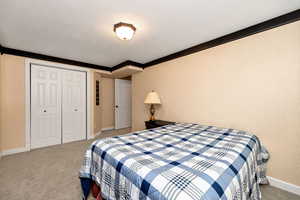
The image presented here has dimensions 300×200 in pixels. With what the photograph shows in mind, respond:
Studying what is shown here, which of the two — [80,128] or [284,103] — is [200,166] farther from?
[80,128]

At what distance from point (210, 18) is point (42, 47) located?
10.4 feet

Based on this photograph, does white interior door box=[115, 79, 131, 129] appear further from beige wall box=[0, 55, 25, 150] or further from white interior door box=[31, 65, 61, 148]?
beige wall box=[0, 55, 25, 150]

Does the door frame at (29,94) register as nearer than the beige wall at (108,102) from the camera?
Yes

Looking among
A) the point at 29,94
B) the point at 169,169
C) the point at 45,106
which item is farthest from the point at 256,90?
the point at 29,94

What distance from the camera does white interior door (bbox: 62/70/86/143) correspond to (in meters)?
3.42

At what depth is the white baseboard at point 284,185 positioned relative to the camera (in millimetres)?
1587

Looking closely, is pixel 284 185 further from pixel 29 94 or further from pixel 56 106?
pixel 29 94

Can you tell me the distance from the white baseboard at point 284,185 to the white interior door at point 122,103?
4284 mm

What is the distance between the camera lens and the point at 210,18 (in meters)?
1.75

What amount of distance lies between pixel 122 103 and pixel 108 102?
0.53 meters

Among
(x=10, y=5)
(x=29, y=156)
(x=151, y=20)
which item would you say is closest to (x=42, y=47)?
(x=10, y=5)

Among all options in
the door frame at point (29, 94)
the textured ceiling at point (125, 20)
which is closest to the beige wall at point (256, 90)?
the textured ceiling at point (125, 20)

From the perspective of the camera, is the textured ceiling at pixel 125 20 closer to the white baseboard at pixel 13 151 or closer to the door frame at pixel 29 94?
the door frame at pixel 29 94

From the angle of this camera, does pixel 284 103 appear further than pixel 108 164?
Yes
